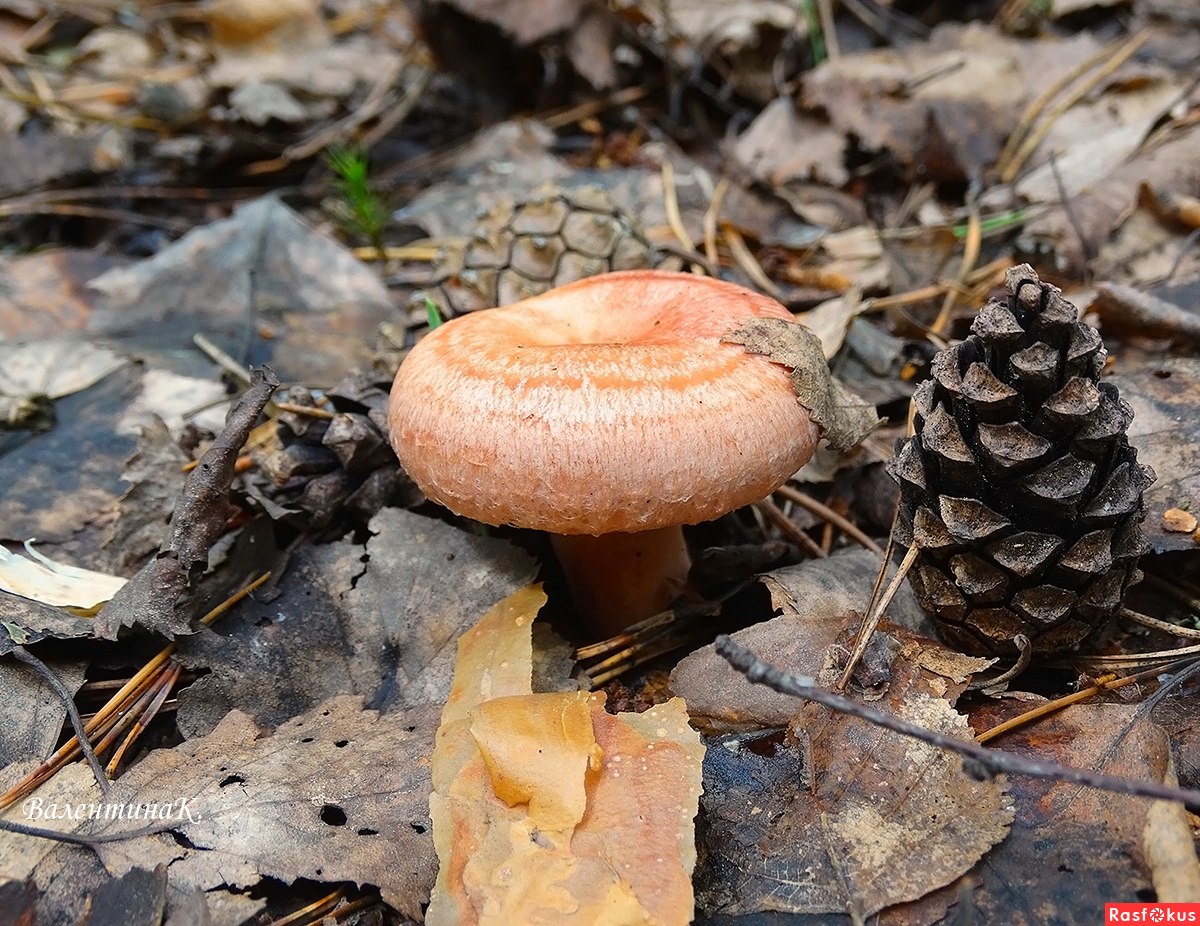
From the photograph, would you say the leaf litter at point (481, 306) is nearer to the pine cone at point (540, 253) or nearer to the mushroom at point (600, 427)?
the pine cone at point (540, 253)

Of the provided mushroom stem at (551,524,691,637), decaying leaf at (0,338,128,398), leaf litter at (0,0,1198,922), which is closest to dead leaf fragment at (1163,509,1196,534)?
leaf litter at (0,0,1198,922)

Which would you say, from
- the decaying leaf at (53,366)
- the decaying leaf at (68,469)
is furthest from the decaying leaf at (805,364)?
the decaying leaf at (53,366)

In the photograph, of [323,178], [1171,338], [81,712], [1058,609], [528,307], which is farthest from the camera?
[323,178]

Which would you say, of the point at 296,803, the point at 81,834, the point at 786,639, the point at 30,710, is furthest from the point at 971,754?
the point at 30,710

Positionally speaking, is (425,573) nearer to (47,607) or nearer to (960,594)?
(47,607)

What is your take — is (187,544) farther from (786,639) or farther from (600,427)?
(786,639)

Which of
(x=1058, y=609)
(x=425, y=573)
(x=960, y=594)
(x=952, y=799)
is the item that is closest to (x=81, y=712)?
A: (x=425, y=573)

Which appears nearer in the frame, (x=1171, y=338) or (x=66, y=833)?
(x=66, y=833)
